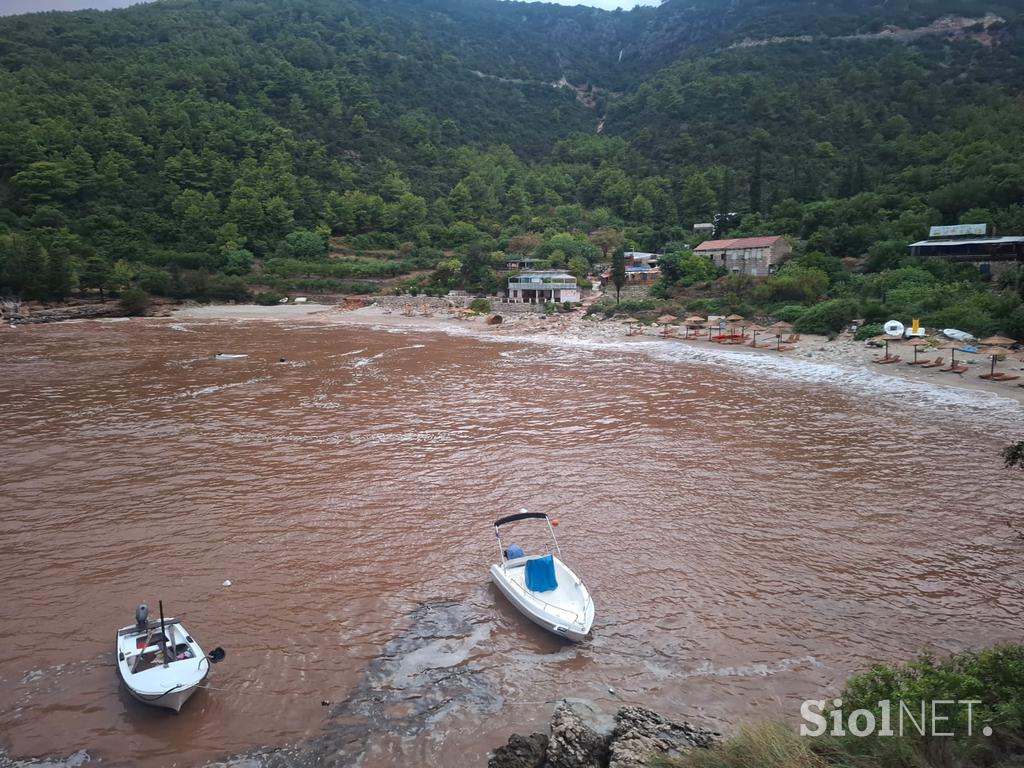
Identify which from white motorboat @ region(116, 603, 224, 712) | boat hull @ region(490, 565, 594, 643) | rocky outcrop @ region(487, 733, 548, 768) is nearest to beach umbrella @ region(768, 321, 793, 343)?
boat hull @ region(490, 565, 594, 643)

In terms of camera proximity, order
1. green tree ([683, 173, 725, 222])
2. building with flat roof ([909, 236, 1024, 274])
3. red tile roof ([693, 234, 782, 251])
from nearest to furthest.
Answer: building with flat roof ([909, 236, 1024, 274]) < red tile roof ([693, 234, 782, 251]) < green tree ([683, 173, 725, 222])

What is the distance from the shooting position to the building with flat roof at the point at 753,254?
5366cm

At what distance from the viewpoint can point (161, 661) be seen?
8.61 meters

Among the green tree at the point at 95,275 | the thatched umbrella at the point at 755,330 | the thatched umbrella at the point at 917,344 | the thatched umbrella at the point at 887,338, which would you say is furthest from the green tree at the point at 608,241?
the green tree at the point at 95,275

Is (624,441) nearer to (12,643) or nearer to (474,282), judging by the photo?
(12,643)

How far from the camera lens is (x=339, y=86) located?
410ft

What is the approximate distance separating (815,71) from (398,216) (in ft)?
320

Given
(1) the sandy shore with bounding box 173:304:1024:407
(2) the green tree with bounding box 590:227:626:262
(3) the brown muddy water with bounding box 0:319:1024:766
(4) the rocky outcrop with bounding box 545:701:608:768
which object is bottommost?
(3) the brown muddy water with bounding box 0:319:1024:766

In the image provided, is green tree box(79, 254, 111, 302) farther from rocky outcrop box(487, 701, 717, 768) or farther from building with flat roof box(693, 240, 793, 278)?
rocky outcrop box(487, 701, 717, 768)

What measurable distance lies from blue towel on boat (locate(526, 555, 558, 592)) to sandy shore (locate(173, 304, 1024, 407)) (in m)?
22.5

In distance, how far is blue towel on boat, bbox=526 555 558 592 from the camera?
34.7ft

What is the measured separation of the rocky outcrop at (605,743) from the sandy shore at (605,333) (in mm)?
23972

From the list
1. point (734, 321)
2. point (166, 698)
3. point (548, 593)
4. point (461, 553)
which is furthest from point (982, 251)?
point (166, 698)

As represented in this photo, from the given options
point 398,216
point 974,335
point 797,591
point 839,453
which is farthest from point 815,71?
point 797,591
